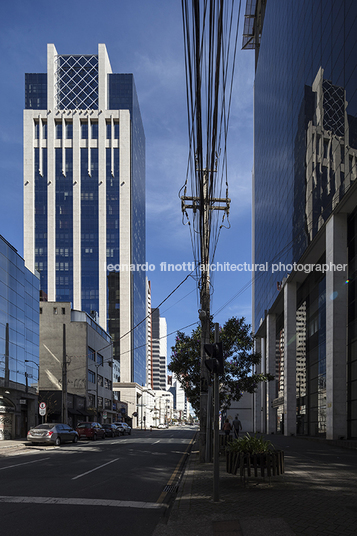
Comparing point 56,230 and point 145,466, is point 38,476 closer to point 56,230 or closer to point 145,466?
point 145,466

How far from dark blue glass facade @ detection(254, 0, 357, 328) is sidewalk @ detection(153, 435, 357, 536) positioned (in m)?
18.2

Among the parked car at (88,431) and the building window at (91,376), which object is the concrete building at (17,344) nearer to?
the parked car at (88,431)

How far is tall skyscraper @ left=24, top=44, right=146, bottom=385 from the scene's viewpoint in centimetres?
11906

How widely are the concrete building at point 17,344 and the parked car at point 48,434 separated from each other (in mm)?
6872

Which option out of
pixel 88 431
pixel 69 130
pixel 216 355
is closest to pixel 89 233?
pixel 69 130

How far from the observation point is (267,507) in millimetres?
7801

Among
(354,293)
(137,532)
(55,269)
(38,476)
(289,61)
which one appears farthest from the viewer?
(55,269)

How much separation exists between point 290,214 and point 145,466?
2791 centimetres

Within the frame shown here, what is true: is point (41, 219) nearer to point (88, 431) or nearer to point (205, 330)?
point (88, 431)

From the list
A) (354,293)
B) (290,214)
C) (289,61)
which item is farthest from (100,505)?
(289,61)

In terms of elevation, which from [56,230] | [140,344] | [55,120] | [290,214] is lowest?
[140,344]

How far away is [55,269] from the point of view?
119625mm

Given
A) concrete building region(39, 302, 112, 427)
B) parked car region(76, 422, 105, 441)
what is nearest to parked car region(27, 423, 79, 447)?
parked car region(76, 422, 105, 441)

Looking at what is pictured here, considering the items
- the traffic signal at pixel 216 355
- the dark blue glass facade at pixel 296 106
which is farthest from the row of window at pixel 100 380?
the traffic signal at pixel 216 355
